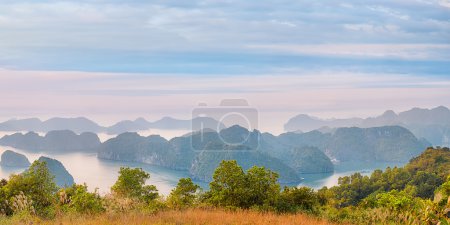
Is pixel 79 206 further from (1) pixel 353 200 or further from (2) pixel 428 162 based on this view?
(2) pixel 428 162

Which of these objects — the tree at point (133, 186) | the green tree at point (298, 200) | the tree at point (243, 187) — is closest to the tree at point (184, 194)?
the tree at point (243, 187)

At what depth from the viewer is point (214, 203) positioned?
1361cm

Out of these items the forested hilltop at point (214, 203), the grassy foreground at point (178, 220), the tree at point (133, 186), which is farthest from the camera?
the tree at point (133, 186)

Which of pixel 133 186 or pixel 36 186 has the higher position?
pixel 36 186

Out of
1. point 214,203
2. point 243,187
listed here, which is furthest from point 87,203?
point 243,187

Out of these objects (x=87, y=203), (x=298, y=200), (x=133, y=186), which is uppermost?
(x=87, y=203)

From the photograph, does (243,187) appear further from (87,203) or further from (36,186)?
(36,186)

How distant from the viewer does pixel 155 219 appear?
354 inches

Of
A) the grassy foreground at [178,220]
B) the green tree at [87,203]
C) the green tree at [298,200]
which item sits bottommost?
the green tree at [298,200]

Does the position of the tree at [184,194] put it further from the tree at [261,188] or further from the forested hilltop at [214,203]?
the tree at [261,188]

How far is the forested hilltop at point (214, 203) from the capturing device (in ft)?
31.8

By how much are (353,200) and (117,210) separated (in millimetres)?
59594

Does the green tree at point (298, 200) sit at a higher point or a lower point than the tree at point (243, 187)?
lower

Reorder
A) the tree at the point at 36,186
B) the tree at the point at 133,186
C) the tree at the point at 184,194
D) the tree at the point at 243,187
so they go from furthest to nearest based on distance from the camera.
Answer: the tree at the point at 133,186 < the tree at the point at 184,194 < the tree at the point at 36,186 < the tree at the point at 243,187
